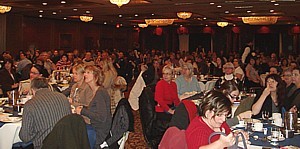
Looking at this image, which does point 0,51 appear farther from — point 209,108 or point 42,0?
point 209,108

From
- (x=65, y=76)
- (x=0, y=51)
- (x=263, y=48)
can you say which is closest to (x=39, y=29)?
(x=0, y=51)

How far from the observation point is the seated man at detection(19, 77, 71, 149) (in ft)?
12.1

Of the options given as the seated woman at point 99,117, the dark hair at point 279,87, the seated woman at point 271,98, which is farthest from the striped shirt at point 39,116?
the dark hair at point 279,87

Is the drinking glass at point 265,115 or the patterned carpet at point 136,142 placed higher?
the drinking glass at point 265,115

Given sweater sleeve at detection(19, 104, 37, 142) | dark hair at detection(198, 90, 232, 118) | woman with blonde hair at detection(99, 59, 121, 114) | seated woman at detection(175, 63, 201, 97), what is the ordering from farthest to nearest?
seated woman at detection(175, 63, 201, 97), woman with blonde hair at detection(99, 59, 121, 114), sweater sleeve at detection(19, 104, 37, 142), dark hair at detection(198, 90, 232, 118)

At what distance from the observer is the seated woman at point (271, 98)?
428 centimetres

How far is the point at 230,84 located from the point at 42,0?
8.78 metres

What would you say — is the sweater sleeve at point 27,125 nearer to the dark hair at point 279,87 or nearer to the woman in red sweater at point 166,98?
the woman in red sweater at point 166,98

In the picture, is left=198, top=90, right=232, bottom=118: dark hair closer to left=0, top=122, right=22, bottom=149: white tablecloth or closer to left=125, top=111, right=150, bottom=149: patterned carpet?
left=0, top=122, right=22, bottom=149: white tablecloth

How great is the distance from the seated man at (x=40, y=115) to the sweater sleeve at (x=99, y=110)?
52 centimetres

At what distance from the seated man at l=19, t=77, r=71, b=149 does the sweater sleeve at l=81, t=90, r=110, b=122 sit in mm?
522

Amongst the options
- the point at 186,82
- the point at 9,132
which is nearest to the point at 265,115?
the point at 9,132

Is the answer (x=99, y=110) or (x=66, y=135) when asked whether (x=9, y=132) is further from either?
(x=66, y=135)

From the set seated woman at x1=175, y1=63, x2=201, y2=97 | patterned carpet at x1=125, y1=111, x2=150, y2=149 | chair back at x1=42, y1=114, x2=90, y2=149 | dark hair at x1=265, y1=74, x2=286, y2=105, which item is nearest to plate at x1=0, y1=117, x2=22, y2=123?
chair back at x1=42, y1=114, x2=90, y2=149
